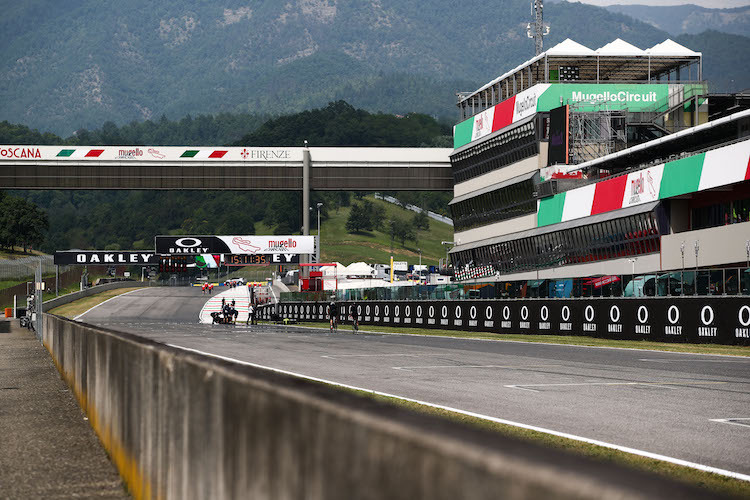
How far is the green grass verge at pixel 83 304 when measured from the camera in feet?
330

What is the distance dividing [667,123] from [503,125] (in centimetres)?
1565

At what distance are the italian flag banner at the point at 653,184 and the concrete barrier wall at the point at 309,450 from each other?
51.8 meters

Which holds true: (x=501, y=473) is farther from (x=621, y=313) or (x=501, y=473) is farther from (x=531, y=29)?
(x=531, y=29)

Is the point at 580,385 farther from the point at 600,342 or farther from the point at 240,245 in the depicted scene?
the point at 240,245

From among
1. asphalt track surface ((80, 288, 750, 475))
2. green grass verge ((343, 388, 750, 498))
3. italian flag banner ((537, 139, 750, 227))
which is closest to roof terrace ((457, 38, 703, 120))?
italian flag banner ((537, 139, 750, 227))

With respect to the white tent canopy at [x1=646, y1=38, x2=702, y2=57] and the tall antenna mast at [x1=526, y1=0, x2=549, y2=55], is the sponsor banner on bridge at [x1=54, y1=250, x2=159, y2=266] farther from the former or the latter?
the white tent canopy at [x1=646, y1=38, x2=702, y2=57]

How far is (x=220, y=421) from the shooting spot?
15.8ft

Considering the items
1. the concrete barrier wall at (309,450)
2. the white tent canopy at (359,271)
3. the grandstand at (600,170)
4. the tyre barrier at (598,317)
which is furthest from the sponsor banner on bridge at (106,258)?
the concrete barrier wall at (309,450)

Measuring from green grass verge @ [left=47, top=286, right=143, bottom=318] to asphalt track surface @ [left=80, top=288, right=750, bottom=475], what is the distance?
231ft

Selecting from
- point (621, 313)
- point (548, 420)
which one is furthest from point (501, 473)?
point (621, 313)

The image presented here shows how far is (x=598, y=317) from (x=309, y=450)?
114 ft

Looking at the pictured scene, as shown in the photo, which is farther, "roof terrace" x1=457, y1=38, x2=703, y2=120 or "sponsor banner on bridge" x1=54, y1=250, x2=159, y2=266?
"sponsor banner on bridge" x1=54, y1=250, x2=159, y2=266

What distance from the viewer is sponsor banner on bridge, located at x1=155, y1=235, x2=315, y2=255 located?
3740 inches

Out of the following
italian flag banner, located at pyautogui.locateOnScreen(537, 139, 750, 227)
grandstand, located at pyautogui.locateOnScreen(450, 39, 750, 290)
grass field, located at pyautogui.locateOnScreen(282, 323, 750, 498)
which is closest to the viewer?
grass field, located at pyautogui.locateOnScreen(282, 323, 750, 498)
